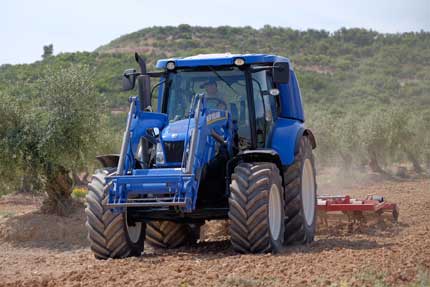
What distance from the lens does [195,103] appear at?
1077cm

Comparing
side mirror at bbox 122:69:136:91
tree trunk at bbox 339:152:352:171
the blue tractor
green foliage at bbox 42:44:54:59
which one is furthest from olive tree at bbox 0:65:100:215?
green foliage at bbox 42:44:54:59

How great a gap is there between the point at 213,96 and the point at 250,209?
2140 millimetres

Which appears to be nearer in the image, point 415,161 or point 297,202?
point 297,202

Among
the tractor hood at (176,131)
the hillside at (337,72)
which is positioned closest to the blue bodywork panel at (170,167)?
the tractor hood at (176,131)

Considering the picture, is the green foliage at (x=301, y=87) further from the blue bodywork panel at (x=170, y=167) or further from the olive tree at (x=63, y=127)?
the blue bodywork panel at (x=170, y=167)

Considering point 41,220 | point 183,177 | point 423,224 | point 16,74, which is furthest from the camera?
point 16,74

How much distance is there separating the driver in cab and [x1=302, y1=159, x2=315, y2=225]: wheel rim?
5.89 feet

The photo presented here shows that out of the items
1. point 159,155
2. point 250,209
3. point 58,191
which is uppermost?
point 159,155

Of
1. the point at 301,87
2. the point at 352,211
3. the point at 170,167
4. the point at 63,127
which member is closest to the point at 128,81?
the point at 170,167

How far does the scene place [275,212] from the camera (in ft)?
35.4

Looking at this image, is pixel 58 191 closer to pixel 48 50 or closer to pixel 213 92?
pixel 213 92

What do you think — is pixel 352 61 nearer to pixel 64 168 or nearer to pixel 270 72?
pixel 64 168

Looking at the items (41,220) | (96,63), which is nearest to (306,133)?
(41,220)

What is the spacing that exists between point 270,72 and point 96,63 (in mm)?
54153
